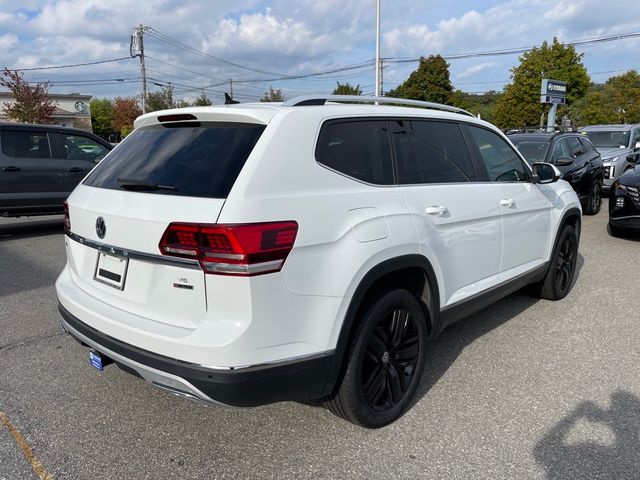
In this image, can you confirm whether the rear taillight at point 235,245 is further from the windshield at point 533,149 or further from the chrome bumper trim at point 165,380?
the windshield at point 533,149

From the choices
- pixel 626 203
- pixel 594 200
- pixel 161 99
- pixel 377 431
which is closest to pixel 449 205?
pixel 377 431

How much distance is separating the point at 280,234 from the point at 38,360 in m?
2.62

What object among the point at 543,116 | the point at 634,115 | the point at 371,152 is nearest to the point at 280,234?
the point at 371,152

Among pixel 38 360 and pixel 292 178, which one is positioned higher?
pixel 292 178

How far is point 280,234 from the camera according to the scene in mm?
2242

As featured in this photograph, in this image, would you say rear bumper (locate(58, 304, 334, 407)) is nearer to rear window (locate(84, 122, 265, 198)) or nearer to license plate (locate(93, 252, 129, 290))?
license plate (locate(93, 252, 129, 290))

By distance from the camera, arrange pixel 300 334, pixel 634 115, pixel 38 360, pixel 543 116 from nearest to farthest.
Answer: pixel 300 334 → pixel 38 360 → pixel 543 116 → pixel 634 115

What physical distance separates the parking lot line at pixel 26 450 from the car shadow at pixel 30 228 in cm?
679

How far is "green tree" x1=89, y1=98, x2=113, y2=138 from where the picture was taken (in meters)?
70.8

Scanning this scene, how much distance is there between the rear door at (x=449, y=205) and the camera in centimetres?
307

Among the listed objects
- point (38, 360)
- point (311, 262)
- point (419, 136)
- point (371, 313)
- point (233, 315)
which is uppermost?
point (419, 136)

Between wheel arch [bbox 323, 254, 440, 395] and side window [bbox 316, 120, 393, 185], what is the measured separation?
49cm

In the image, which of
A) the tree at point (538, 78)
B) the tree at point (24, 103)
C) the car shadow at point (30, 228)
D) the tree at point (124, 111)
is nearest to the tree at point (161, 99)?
the tree at point (124, 111)

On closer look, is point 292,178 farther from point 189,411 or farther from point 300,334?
point 189,411
